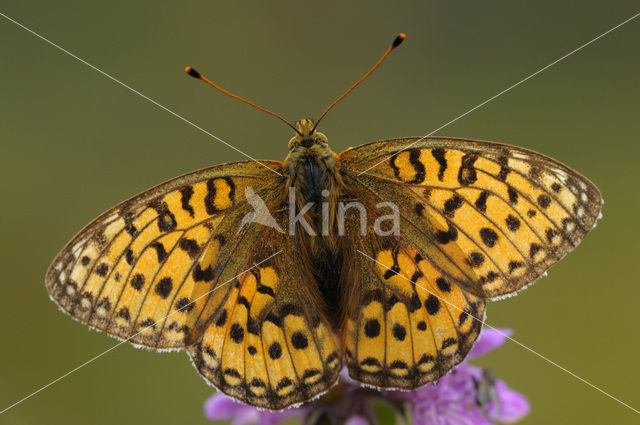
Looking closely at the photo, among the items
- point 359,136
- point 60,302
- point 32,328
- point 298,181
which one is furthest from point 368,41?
point 60,302

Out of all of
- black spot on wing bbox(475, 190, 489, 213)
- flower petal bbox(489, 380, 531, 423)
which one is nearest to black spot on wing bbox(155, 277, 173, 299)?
black spot on wing bbox(475, 190, 489, 213)

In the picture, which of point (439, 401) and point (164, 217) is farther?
point (439, 401)

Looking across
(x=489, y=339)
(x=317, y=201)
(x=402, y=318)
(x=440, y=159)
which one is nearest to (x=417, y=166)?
(x=440, y=159)

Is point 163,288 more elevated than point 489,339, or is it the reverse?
point 163,288

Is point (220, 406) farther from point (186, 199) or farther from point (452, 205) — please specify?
point (452, 205)

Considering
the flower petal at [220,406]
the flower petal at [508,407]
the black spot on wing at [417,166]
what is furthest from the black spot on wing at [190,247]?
the flower petal at [508,407]
